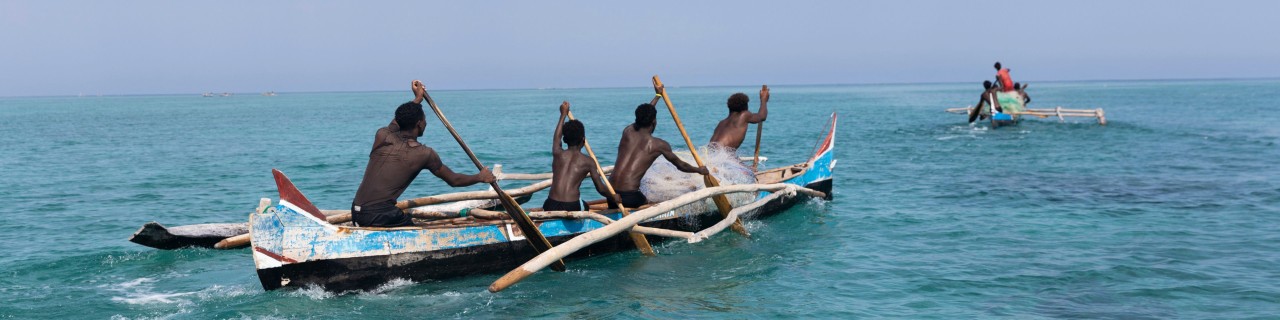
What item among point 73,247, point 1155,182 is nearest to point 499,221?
point 73,247

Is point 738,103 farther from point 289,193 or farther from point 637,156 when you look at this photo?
point 289,193

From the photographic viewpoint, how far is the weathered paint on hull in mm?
9727

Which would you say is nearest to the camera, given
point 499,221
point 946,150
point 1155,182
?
point 499,221

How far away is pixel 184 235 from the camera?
12.3 m

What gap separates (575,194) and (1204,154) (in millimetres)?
22859

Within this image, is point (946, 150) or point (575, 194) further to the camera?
point (946, 150)

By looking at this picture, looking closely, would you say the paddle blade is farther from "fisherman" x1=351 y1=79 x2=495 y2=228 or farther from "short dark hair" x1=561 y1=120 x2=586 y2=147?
"short dark hair" x1=561 y1=120 x2=586 y2=147

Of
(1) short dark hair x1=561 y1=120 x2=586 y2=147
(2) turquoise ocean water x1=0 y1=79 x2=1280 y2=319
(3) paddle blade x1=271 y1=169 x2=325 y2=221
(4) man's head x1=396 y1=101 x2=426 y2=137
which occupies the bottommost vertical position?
(2) turquoise ocean water x1=0 y1=79 x2=1280 y2=319

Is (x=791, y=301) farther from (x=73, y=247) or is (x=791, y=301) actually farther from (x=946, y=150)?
(x=946, y=150)

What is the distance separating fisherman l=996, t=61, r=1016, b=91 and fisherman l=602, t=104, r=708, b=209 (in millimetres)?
27993

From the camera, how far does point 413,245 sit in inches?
409

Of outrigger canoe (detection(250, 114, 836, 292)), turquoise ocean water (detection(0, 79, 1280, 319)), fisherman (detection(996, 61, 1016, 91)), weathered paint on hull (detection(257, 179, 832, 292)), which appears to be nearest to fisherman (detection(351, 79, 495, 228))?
outrigger canoe (detection(250, 114, 836, 292))

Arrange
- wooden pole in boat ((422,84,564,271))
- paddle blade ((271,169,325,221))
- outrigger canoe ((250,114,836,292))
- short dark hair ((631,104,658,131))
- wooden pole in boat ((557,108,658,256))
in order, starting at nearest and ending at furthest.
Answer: paddle blade ((271,169,325,221)) → outrigger canoe ((250,114,836,292)) → wooden pole in boat ((422,84,564,271)) → wooden pole in boat ((557,108,658,256)) → short dark hair ((631,104,658,131))

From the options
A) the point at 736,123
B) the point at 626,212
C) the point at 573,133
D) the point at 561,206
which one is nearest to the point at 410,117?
the point at 573,133
